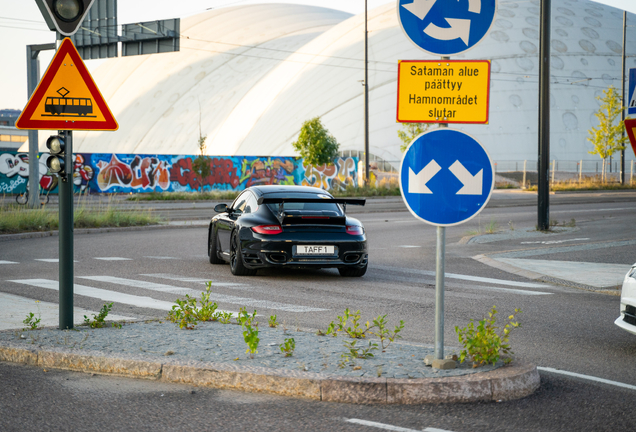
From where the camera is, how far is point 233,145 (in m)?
71.6

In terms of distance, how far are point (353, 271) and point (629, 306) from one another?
5760 mm

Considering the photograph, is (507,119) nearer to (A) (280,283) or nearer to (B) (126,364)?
(A) (280,283)

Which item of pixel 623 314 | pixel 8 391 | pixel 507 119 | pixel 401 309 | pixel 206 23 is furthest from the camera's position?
pixel 206 23

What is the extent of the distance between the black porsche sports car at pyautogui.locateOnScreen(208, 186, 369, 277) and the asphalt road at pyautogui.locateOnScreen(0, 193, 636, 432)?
337 mm

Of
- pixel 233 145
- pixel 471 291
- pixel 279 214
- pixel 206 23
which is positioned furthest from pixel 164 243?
pixel 206 23

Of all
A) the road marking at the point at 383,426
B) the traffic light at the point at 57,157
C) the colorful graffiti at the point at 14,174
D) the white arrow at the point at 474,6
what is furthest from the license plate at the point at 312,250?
the colorful graffiti at the point at 14,174

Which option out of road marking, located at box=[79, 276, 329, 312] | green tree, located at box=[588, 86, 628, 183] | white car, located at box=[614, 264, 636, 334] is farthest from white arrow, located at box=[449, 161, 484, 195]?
green tree, located at box=[588, 86, 628, 183]

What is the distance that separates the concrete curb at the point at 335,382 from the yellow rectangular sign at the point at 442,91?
183 cm

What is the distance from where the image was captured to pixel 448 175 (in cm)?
516

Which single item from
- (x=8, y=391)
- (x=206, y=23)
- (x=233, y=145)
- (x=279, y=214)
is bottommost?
(x=8, y=391)

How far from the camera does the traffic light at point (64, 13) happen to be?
630 centimetres

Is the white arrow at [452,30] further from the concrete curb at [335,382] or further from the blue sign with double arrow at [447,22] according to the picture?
the concrete curb at [335,382]

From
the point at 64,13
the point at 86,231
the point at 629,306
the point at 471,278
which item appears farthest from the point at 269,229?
the point at 86,231

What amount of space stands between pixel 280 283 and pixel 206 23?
8593 cm
